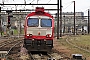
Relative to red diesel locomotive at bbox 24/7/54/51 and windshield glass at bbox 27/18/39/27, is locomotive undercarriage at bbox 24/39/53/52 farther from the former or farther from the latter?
windshield glass at bbox 27/18/39/27

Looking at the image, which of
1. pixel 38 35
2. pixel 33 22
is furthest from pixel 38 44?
pixel 33 22

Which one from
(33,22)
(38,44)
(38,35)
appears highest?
(33,22)

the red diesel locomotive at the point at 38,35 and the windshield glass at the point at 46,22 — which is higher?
the windshield glass at the point at 46,22

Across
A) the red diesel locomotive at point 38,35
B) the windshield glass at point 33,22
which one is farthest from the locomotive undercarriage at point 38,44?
the windshield glass at point 33,22

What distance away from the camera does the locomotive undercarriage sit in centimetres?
1886

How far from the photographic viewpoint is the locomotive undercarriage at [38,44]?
18859 millimetres

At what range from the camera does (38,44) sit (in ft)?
62.1

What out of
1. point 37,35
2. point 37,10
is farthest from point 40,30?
point 37,10

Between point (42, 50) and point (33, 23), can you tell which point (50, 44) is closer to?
point (42, 50)

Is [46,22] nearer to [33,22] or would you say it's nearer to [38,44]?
[33,22]

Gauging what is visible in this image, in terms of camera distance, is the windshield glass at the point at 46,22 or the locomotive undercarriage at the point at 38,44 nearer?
the locomotive undercarriage at the point at 38,44

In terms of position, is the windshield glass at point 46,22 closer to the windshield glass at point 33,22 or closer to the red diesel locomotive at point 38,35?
the red diesel locomotive at point 38,35

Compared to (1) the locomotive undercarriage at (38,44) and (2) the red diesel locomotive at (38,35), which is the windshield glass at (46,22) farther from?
(1) the locomotive undercarriage at (38,44)

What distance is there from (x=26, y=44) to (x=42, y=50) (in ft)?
4.31
